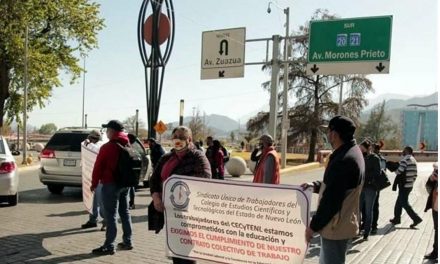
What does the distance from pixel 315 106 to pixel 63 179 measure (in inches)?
1187

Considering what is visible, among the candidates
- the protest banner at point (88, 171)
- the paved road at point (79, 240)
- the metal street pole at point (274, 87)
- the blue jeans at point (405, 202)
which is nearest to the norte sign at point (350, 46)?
the metal street pole at point (274, 87)

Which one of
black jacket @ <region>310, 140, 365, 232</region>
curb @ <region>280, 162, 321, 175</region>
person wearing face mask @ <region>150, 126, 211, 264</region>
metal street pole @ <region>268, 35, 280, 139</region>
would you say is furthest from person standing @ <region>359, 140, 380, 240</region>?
curb @ <region>280, 162, 321, 175</region>

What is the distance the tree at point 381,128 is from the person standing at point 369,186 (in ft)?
224

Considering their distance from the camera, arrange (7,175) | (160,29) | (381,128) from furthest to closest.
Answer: (381,128) < (160,29) < (7,175)

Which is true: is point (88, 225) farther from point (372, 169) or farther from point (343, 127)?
point (343, 127)

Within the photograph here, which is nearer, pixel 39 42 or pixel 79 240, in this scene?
pixel 79 240

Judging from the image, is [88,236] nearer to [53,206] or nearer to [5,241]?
[5,241]

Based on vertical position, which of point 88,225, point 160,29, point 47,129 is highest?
point 160,29

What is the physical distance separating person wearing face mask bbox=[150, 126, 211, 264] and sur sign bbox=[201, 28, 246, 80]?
14.7 meters

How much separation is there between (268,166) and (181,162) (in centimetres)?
247

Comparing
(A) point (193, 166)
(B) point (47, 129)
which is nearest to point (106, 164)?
(A) point (193, 166)

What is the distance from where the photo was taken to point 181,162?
542 cm

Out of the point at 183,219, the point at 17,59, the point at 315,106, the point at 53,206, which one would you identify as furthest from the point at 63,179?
the point at 315,106

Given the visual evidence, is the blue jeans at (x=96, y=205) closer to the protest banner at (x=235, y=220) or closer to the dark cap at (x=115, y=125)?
the dark cap at (x=115, y=125)
